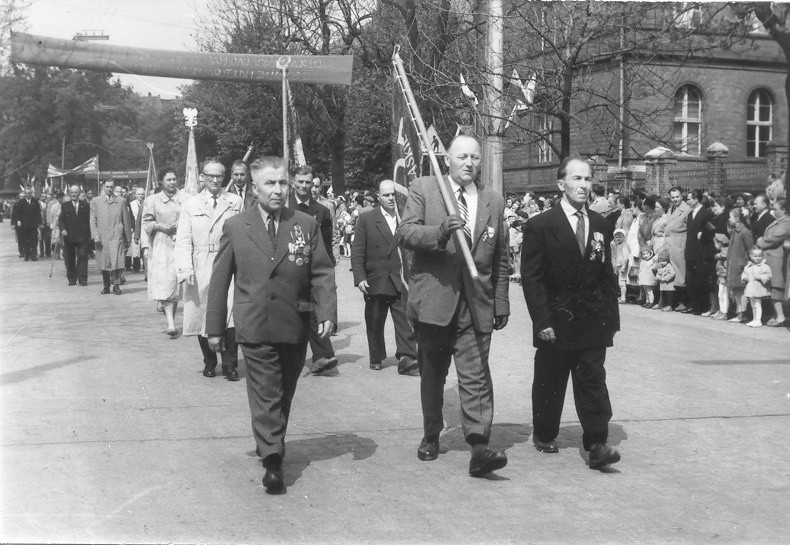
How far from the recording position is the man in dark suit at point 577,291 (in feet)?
21.2

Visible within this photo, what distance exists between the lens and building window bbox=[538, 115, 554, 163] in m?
14.6

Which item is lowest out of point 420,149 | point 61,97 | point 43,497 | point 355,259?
point 43,497

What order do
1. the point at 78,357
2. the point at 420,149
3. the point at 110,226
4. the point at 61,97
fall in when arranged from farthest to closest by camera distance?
the point at 61,97, the point at 110,226, the point at 78,357, the point at 420,149

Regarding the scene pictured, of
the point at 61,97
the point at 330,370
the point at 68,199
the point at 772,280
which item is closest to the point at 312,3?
the point at 68,199

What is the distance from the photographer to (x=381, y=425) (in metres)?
7.61

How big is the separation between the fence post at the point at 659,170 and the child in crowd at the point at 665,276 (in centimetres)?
1150

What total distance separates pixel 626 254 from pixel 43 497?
1346 centimetres

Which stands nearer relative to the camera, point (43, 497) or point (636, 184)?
point (43, 497)

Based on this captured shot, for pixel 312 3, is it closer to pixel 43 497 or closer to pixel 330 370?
pixel 330 370

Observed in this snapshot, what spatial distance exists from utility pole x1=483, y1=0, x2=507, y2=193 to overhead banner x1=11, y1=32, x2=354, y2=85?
5.92 meters

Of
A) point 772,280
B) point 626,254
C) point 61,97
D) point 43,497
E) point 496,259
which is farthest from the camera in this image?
point 61,97

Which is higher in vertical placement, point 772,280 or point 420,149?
point 420,149

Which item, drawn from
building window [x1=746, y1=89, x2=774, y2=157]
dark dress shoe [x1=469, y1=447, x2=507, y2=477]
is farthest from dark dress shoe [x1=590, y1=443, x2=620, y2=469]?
building window [x1=746, y1=89, x2=774, y2=157]

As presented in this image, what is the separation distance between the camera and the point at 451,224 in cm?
598
